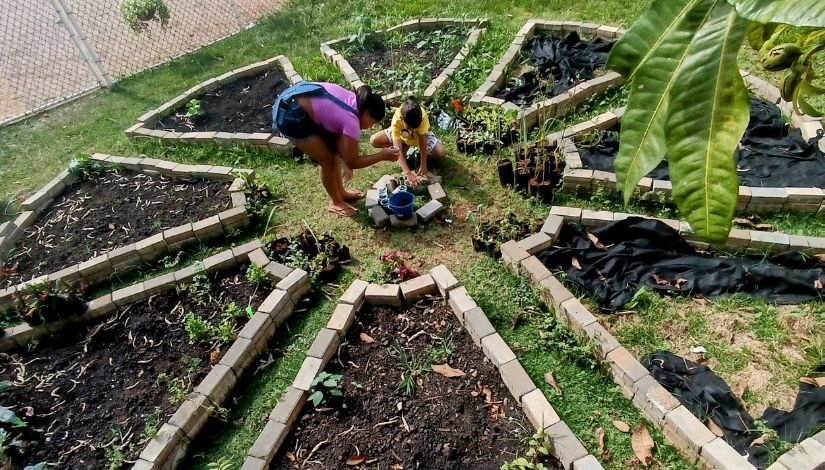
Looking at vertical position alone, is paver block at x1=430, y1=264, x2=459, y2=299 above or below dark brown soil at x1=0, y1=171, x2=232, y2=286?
below

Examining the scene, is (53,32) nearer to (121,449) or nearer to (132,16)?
(132,16)

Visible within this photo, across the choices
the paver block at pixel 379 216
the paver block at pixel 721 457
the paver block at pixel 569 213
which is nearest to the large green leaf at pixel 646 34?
the paver block at pixel 721 457

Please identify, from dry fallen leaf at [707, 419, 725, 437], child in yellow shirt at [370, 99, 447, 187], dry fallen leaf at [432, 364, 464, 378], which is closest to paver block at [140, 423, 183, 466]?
dry fallen leaf at [432, 364, 464, 378]

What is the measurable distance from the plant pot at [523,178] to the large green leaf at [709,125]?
375 cm

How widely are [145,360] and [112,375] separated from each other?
0.21 metres

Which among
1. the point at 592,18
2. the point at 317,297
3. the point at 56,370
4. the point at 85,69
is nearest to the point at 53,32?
the point at 85,69

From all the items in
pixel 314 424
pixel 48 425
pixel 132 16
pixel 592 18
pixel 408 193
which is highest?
pixel 132 16

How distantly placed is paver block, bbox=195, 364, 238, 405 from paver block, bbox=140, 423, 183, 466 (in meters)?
0.25

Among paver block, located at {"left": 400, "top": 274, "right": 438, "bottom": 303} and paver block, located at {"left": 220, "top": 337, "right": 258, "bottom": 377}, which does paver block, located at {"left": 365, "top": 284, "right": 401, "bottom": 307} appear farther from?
paver block, located at {"left": 220, "top": 337, "right": 258, "bottom": 377}

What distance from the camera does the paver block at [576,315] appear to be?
3207mm

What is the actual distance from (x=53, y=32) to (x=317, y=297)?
727cm

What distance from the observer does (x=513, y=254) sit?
368cm

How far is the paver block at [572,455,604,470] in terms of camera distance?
260 cm

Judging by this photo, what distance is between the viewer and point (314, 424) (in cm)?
304
